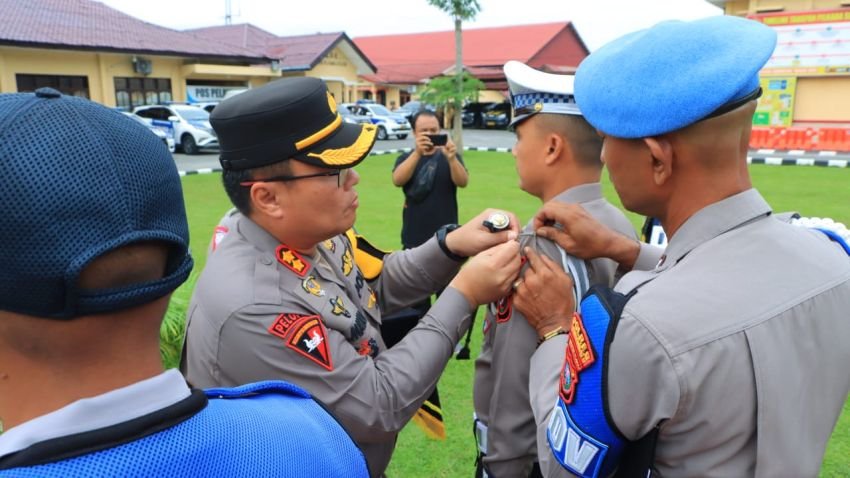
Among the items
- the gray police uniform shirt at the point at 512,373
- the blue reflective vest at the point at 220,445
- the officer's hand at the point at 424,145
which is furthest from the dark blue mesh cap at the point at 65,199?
the officer's hand at the point at 424,145

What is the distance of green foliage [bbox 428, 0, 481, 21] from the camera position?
18469 mm

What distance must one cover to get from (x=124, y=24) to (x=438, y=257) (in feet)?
87.0

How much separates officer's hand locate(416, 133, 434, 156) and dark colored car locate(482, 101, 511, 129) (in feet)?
86.9

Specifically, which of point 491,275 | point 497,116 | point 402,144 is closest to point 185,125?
point 402,144

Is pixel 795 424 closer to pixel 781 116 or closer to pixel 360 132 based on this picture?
pixel 360 132

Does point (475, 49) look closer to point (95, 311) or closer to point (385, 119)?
point (385, 119)

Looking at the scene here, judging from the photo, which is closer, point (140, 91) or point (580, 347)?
point (580, 347)

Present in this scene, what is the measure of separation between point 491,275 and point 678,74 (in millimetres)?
810

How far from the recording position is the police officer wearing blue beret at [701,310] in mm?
1119

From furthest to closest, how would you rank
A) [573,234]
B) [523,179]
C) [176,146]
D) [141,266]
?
[176,146] < [523,179] < [573,234] < [141,266]

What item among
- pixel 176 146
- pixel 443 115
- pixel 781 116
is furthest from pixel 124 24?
pixel 781 116

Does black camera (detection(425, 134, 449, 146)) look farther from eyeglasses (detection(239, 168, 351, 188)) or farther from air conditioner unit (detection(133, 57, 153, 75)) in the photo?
Answer: air conditioner unit (detection(133, 57, 153, 75))

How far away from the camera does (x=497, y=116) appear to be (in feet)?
104

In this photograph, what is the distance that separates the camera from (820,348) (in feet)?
3.87
